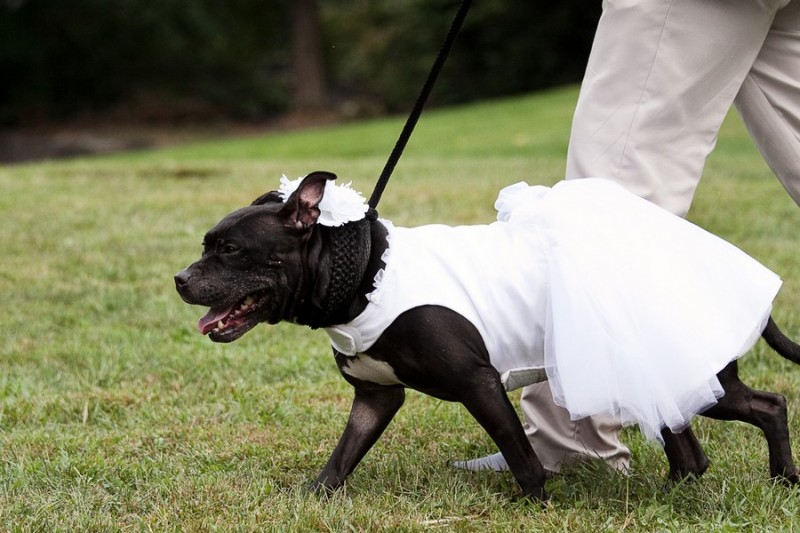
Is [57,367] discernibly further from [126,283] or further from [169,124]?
[169,124]

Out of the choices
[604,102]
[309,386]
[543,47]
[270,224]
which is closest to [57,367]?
[309,386]

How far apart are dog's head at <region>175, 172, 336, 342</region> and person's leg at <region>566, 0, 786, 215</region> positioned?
1083mm

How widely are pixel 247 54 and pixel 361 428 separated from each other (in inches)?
1273

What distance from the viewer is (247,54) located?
34.7 meters

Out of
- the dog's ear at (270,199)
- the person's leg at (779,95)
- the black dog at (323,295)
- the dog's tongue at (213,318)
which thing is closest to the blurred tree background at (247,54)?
the person's leg at (779,95)

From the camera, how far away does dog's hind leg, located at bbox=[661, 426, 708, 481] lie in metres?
3.50

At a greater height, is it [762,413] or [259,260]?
[259,260]

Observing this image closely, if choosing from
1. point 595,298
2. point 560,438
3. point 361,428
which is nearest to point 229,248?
point 361,428

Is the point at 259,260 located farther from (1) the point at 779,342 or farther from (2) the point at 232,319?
(1) the point at 779,342

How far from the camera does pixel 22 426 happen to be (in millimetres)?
4461

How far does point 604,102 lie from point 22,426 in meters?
2.67

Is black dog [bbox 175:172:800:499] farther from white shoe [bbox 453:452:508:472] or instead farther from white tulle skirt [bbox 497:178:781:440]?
white shoe [bbox 453:452:508:472]

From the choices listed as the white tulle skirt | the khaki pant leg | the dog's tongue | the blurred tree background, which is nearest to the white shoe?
the khaki pant leg

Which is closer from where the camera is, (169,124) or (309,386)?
(309,386)
